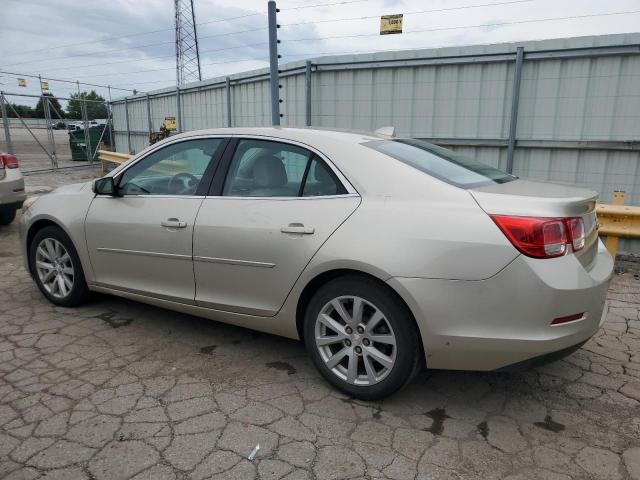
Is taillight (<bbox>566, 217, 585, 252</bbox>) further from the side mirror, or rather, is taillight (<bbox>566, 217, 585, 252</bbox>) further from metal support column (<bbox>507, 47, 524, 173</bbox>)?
metal support column (<bbox>507, 47, 524, 173</bbox>)

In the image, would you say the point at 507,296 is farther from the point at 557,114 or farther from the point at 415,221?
the point at 557,114

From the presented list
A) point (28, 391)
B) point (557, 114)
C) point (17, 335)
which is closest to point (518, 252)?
point (28, 391)

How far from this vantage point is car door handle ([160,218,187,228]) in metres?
3.38

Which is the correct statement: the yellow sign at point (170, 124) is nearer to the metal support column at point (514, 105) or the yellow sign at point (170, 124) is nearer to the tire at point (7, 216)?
the tire at point (7, 216)

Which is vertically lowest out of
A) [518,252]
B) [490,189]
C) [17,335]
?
[17,335]

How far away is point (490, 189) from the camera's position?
108 inches

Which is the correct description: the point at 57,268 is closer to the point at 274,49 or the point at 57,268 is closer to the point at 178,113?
the point at 274,49

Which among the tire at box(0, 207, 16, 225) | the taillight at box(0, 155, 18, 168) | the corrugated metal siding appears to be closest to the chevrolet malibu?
the corrugated metal siding

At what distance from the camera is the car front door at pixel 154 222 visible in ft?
11.3

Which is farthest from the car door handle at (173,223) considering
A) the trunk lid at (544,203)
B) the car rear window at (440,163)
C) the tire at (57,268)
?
the trunk lid at (544,203)

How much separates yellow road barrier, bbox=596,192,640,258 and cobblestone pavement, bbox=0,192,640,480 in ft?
5.61

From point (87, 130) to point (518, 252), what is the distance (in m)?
19.2

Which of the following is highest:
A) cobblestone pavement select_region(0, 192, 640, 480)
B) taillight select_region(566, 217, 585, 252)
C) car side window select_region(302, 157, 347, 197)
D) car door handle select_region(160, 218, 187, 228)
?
car side window select_region(302, 157, 347, 197)

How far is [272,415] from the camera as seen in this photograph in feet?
8.97
